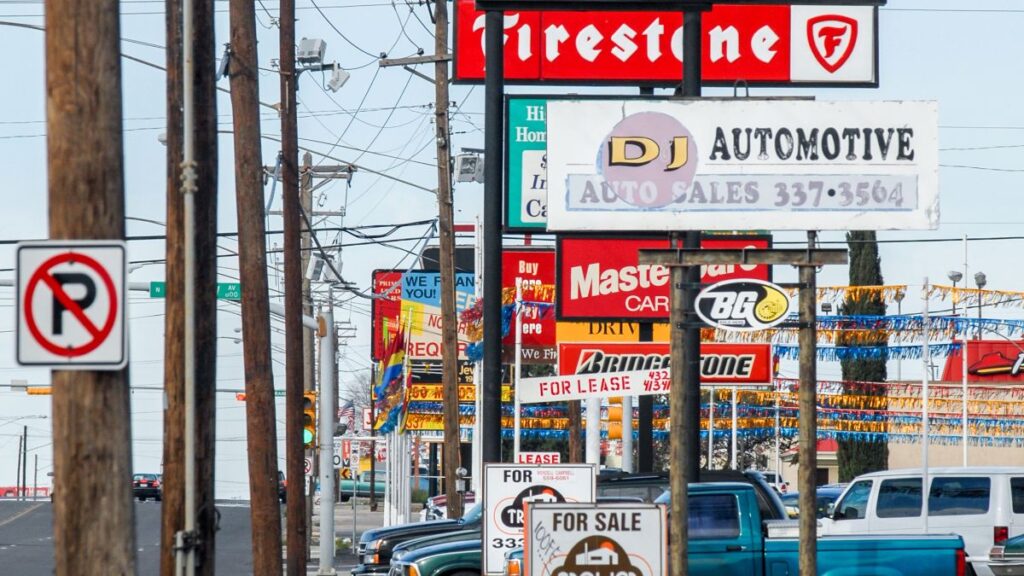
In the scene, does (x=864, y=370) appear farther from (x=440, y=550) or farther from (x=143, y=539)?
(x=440, y=550)

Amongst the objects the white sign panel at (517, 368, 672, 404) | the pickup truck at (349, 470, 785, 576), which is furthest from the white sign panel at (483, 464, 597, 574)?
the pickup truck at (349, 470, 785, 576)

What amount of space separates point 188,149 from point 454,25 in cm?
1041

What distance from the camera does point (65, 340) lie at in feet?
25.8

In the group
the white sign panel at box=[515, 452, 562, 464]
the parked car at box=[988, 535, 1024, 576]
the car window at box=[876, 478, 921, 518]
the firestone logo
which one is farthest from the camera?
the car window at box=[876, 478, 921, 518]

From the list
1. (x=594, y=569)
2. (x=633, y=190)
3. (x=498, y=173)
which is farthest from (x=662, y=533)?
(x=498, y=173)

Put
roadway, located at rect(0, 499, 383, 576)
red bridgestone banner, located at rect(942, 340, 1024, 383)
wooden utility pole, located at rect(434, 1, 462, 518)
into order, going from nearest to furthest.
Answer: wooden utility pole, located at rect(434, 1, 462, 518)
roadway, located at rect(0, 499, 383, 576)
red bridgestone banner, located at rect(942, 340, 1024, 383)

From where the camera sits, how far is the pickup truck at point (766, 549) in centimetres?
1383

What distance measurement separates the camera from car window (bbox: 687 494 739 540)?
47.6 feet

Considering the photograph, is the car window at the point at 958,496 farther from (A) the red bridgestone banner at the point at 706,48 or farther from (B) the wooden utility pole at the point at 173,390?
(B) the wooden utility pole at the point at 173,390

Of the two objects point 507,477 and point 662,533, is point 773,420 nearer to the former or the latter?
point 507,477

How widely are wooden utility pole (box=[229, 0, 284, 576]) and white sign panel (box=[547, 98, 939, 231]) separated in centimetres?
592

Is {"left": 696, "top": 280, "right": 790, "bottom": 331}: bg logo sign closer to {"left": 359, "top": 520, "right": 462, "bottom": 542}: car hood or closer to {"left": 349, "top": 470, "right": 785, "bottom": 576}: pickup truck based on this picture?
{"left": 349, "top": 470, "right": 785, "bottom": 576}: pickup truck

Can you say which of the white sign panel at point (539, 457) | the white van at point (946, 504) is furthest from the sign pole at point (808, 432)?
the white van at point (946, 504)

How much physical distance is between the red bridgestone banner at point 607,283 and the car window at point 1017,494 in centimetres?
443
